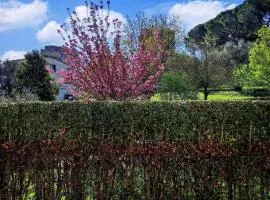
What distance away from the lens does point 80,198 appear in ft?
20.9

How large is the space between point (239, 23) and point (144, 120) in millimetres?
56846

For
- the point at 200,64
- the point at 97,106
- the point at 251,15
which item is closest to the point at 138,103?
the point at 97,106

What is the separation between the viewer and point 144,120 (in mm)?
11711

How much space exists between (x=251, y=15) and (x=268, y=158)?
59.3 m

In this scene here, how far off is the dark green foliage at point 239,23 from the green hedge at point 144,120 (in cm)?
4735

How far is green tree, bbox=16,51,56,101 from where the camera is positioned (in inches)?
1672

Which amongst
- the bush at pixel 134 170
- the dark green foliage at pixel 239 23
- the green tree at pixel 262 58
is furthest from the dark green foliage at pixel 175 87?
the dark green foliage at pixel 239 23

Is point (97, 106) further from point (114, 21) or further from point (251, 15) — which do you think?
point (251, 15)

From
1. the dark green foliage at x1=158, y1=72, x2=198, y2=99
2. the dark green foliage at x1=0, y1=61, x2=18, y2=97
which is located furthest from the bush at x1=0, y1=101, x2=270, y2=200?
the dark green foliage at x1=0, y1=61, x2=18, y2=97

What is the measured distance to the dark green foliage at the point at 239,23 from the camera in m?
62.6

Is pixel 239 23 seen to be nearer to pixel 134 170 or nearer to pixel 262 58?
pixel 262 58

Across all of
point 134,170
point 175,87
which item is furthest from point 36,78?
point 134,170

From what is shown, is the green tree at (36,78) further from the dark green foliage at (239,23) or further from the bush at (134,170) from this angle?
the bush at (134,170)

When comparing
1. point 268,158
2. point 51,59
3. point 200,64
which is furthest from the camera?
point 51,59
